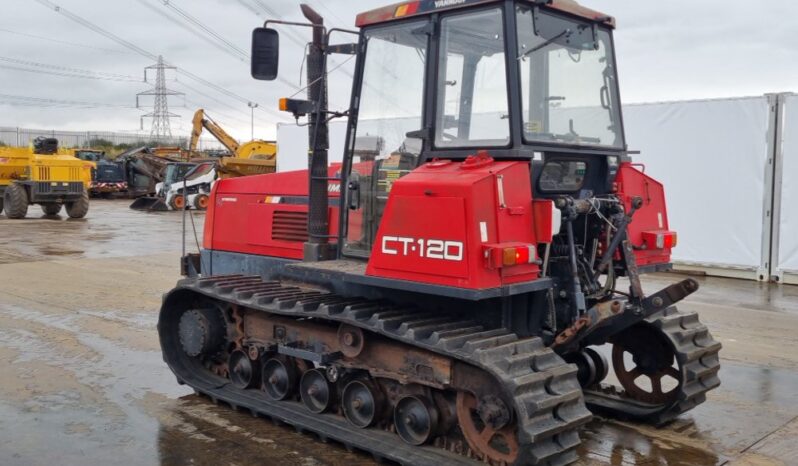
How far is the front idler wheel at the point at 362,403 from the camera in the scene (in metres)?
5.19

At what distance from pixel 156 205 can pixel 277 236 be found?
82.1ft

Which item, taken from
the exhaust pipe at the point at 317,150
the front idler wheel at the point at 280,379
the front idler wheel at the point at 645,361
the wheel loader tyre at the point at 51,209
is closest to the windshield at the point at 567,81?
the front idler wheel at the point at 645,361

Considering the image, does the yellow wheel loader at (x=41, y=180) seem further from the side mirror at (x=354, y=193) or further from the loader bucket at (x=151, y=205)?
the side mirror at (x=354, y=193)

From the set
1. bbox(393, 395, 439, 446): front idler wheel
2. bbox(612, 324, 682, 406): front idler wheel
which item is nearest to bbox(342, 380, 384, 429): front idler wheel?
bbox(393, 395, 439, 446): front idler wheel

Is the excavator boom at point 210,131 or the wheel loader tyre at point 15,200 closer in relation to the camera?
the wheel loader tyre at point 15,200

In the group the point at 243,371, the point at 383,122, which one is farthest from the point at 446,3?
the point at 243,371

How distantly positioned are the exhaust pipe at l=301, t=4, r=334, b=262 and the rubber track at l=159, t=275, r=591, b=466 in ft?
1.18

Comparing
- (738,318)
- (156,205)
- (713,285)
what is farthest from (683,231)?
(156,205)

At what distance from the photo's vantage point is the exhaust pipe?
5.71 m

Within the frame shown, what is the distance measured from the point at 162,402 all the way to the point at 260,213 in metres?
1.68

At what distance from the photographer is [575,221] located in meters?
5.21

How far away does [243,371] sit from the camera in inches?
242

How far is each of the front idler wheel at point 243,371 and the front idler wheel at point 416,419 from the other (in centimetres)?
151

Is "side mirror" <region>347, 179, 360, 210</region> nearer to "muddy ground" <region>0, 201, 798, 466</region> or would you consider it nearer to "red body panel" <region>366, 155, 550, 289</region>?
"red body panel" <region>366, 155, 550, 289</region>
